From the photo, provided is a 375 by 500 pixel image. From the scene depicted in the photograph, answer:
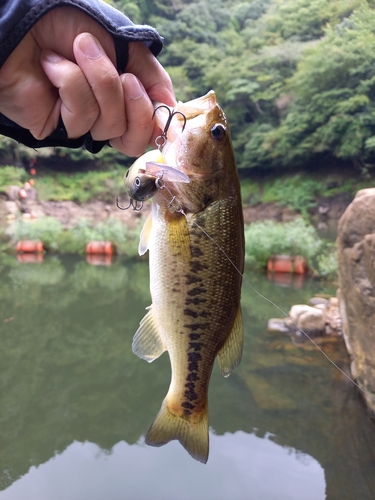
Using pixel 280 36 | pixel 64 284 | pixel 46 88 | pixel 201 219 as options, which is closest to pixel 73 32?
pixel 46 88

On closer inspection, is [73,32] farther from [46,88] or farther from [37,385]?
[37,385]

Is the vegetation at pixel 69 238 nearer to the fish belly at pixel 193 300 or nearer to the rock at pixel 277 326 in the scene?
the rock at pixel 277 326

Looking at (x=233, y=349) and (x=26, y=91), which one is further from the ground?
(x=26, y=91)

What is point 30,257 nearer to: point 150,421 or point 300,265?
point 300,265

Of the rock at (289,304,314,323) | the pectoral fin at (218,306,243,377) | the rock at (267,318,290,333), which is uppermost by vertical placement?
the pectoral fin at (218,306,243,377)

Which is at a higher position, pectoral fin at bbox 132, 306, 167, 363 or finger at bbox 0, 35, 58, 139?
finger at bbox 0, 35, 58, 139

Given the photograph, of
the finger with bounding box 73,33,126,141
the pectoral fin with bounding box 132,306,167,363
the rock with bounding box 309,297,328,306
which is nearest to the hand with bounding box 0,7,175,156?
the finger with bounding box 73,33,126,141

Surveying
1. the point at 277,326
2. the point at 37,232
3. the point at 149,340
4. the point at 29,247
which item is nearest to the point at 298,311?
the point at 277,326

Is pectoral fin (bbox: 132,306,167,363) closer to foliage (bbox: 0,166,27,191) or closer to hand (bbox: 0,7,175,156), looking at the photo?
hand (bbox: 0,7,175,156)
